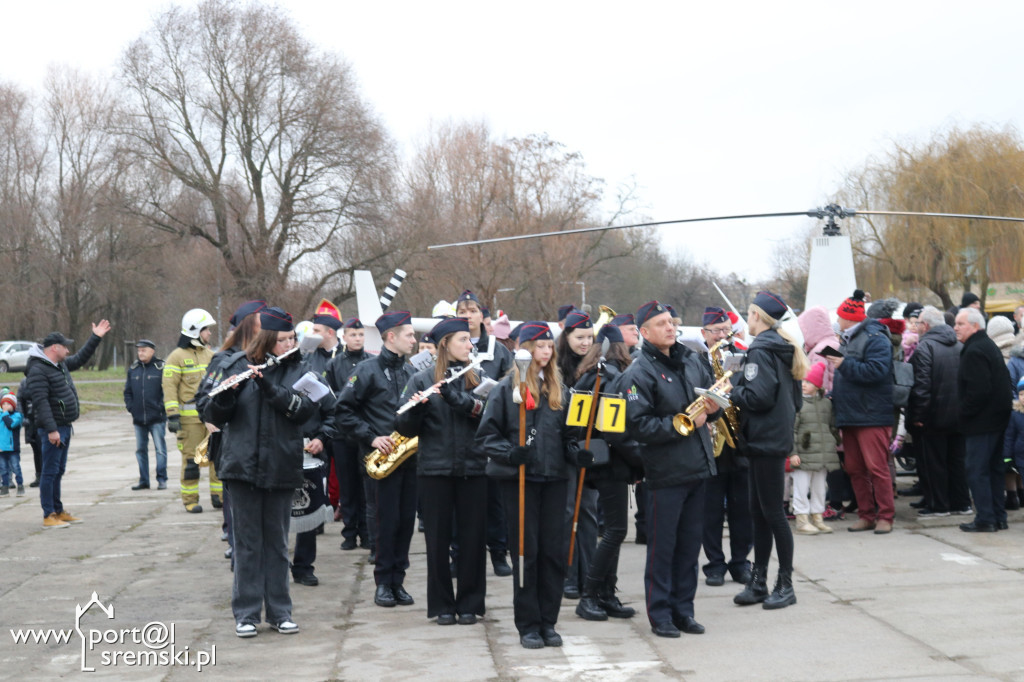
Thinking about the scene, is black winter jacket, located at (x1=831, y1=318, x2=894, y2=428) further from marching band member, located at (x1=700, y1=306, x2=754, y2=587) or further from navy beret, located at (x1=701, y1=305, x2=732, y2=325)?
marching band member, located at (x1=700, y1=306, x2=754, y2=587)

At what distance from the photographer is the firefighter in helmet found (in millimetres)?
11820

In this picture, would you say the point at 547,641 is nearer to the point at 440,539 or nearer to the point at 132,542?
the point at 440,539

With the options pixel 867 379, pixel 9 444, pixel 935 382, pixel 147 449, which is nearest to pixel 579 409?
pixel 867 379

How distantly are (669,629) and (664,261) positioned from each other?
59645 mm

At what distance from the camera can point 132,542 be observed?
10523mm

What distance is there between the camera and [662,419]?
651 centimetres

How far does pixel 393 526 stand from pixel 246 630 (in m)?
1.35

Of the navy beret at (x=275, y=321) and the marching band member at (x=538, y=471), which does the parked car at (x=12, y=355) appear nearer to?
the navy beret at (x=275, y=321)

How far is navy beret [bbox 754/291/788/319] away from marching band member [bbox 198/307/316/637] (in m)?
3.07

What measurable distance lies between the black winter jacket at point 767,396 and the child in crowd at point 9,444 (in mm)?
11035

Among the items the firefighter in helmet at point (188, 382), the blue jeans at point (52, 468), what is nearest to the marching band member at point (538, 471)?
the firefighter in helmet at point (188, 382)

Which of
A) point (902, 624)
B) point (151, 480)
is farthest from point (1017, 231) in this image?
point (902, 624)

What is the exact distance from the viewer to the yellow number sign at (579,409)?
621cm

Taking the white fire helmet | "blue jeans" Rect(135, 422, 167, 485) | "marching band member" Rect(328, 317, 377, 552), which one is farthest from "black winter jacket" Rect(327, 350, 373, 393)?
"blue jeans" Rect(135, 422, 167, 485)
